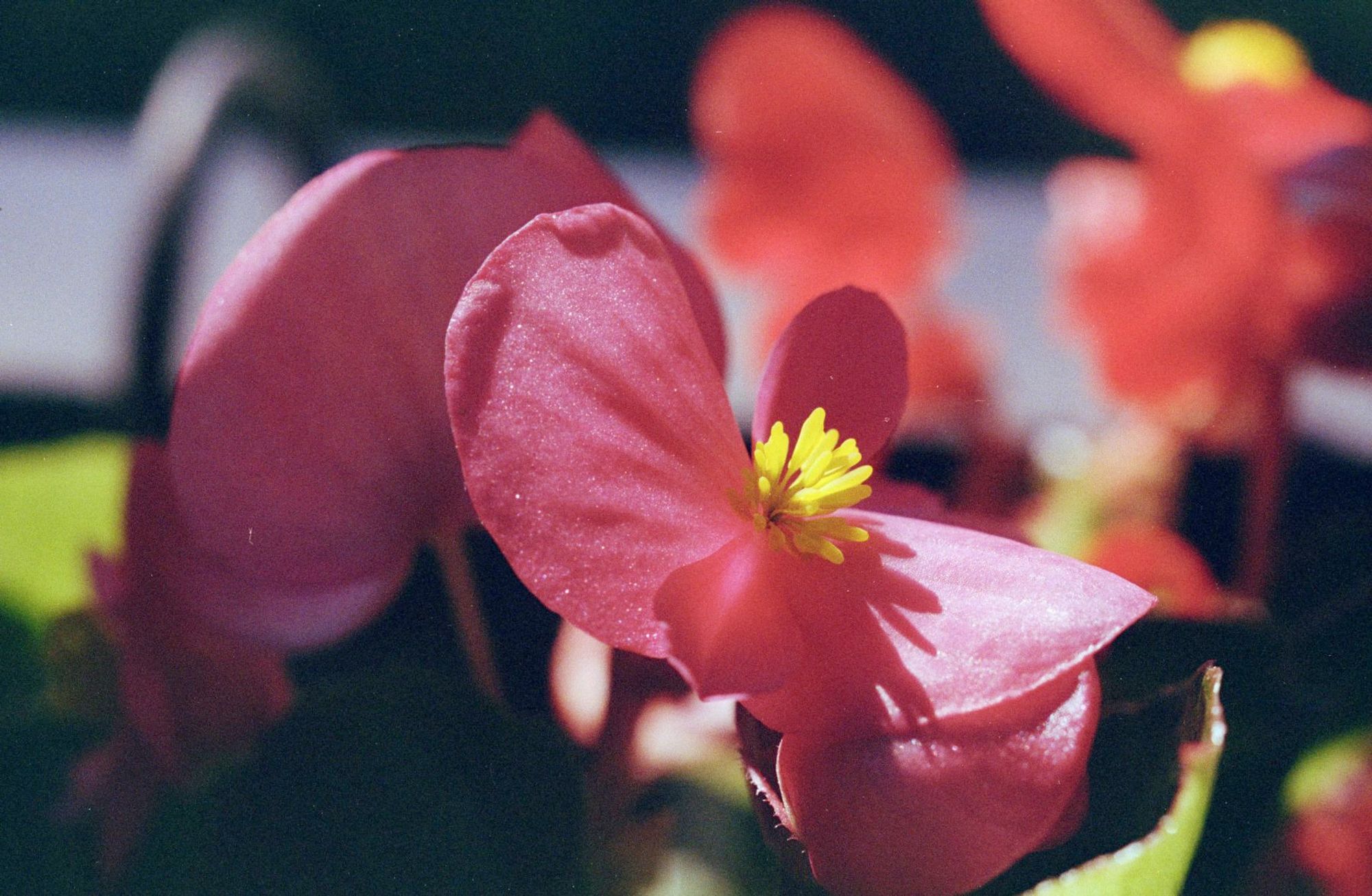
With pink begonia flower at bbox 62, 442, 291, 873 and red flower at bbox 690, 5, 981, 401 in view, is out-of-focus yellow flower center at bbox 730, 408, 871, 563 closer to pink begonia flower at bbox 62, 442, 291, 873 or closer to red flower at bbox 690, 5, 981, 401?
pink begonia flower at bbox 62, 442, 291, 873

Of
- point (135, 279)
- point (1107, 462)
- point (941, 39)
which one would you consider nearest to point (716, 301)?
point (135, 279)

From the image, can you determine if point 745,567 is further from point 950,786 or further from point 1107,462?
point 1107,462

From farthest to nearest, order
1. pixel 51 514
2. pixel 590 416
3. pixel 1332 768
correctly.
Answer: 1. pixel 51 514
2. pixel 1332 768
3. pixel 590 416

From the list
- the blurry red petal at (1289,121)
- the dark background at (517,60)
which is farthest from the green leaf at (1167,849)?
the dark background at (517,60)

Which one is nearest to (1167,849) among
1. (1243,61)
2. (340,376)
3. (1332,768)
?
(340,376)

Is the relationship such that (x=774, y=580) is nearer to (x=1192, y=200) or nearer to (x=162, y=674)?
(x=162, y=674)

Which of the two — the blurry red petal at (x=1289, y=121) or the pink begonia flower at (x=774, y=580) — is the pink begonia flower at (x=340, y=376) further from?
the blurry red petal at (x=1289, y=121)

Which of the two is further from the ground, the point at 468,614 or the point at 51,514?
the point at 468,614
